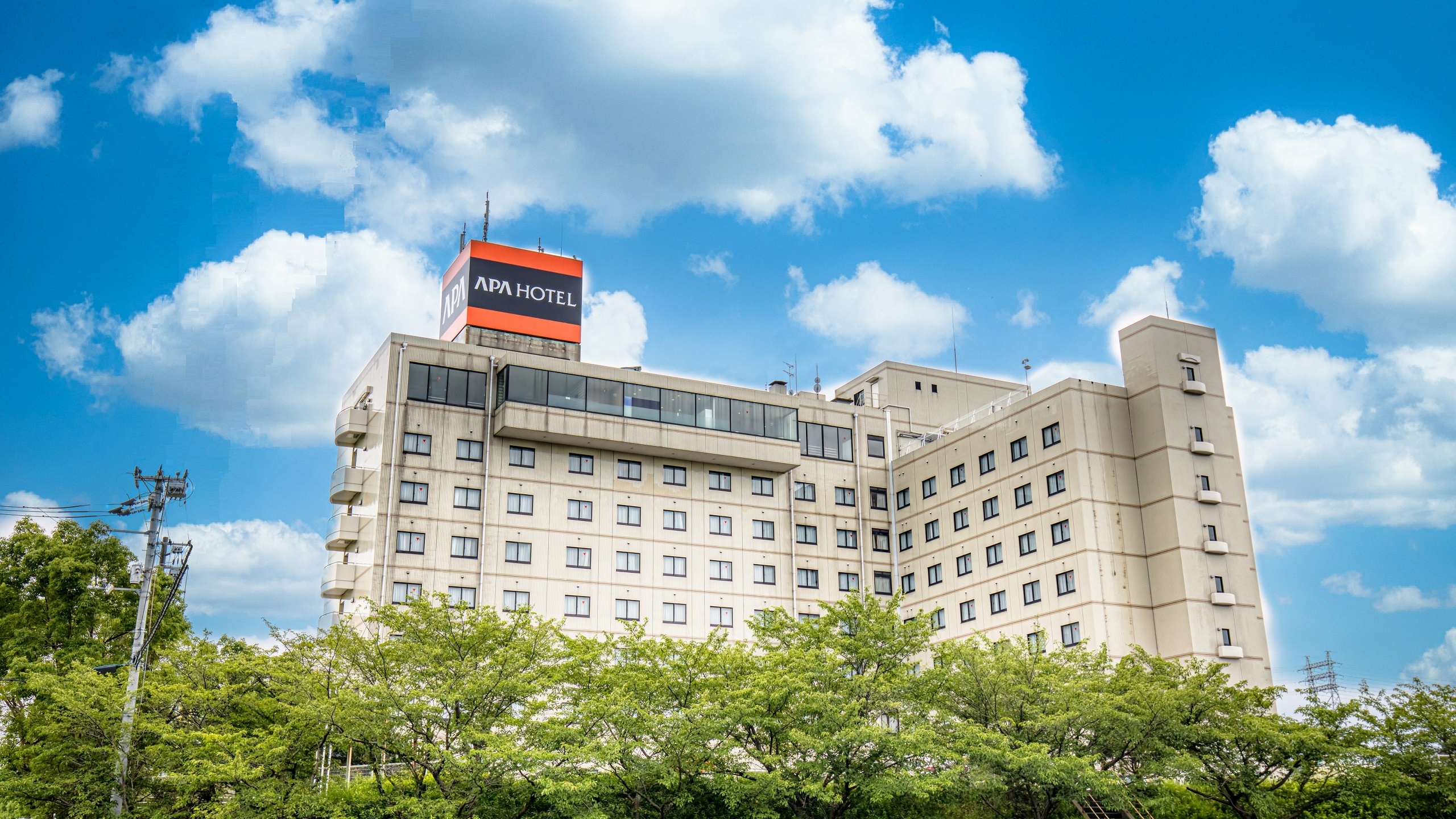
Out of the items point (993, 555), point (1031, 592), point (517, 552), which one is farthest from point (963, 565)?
point (517, 552)

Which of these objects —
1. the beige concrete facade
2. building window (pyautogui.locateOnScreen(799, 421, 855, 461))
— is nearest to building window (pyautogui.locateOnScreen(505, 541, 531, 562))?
the beige concrete facade

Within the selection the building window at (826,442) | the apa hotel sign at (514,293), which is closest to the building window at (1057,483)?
the building window at (826,442)

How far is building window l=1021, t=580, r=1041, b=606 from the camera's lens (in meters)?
61.9

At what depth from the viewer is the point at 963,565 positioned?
6762 cm

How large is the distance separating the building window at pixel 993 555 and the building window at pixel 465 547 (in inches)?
1070

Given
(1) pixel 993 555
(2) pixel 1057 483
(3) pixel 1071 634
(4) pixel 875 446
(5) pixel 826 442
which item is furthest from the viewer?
(4) pixel 875 446

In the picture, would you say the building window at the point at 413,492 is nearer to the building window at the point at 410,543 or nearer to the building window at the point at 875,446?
the building window at the point at 410,543

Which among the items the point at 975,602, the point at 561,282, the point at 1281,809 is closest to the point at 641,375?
the point at 561,282

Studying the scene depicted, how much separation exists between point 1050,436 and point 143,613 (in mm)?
42976

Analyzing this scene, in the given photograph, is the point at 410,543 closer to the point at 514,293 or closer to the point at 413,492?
the point at 413,492

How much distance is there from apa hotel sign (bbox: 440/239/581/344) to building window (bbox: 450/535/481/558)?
47.0 ft

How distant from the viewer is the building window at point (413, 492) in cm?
→ 6112

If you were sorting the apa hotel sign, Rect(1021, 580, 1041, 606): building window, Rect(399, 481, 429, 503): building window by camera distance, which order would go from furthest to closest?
the apa hotel sign → Rect(1021, 580, 1041, 606): building window → Rect(399, 481, 429, 503): building window

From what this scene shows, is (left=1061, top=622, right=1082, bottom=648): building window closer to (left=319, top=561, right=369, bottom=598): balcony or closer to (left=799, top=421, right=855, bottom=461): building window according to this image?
(left=799, top=421, right=855, bottom=461): building window
